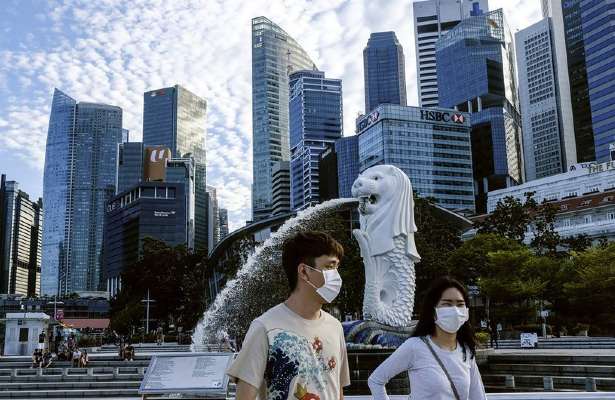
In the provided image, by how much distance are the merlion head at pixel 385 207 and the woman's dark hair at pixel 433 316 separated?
13.1m

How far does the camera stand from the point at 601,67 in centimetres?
10231

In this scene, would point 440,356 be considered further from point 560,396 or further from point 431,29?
point 431,29

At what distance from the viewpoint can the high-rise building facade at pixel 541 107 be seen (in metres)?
143

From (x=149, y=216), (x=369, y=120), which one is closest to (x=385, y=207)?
(x=369, y=120)

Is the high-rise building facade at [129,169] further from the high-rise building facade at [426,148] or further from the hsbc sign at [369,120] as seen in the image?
the high-rise building facade at [426,148]

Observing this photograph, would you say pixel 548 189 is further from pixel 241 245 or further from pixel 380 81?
pixel 380 81

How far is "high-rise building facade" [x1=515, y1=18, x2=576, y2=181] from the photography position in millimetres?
142625

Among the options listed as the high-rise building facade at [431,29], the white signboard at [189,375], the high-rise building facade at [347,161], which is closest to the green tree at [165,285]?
the white signboard at [189,375]

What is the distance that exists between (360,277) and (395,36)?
173 meters

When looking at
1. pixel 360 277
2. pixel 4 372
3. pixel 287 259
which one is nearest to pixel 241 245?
pixel 360 277

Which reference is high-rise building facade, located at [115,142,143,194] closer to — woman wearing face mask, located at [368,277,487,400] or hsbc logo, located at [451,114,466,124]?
hsbc logo, located at [451,114,466,124]

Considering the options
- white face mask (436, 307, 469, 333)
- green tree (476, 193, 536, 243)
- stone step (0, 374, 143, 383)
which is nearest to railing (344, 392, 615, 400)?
white face mask (436, 307, 469, 333)

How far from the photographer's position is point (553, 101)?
14825cm

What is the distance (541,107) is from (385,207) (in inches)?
5783
